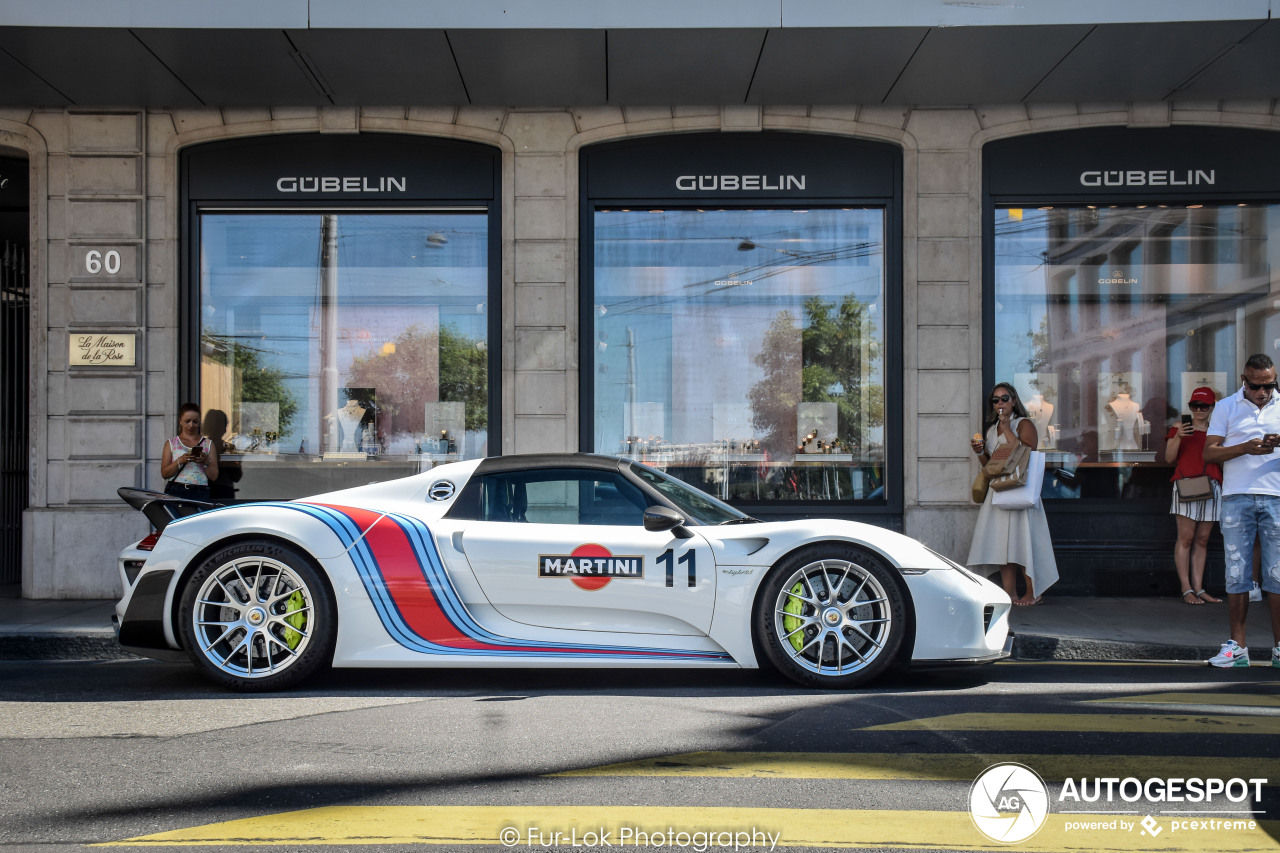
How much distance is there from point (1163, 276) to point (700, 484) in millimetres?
4806

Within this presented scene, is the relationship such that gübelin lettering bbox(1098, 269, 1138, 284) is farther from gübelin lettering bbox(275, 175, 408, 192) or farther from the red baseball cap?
gübelin lettering bbox(275, 175, 408, 192)

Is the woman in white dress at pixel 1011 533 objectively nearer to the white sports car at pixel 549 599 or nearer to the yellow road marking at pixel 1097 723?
the white sports car at pixel 549 599

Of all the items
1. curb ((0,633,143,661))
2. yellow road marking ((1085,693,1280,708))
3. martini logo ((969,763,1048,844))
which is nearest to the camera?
martini logo ((969,763,1048,844))

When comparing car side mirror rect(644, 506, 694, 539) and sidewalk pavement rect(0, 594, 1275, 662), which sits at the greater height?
→ car side mirror rect(644, 506, 694, 539)

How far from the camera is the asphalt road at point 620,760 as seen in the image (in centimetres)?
303

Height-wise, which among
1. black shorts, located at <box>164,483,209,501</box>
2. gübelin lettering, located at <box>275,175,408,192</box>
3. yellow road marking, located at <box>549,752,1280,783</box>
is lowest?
yellow road marking, located at <box>549,752,1280,783</box>

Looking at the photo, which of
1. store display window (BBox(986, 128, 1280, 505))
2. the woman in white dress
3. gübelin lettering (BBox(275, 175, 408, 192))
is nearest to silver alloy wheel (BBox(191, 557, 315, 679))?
gübelin lettering (BBox(275, 175, 408, 192))

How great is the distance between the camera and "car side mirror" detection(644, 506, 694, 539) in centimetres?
502

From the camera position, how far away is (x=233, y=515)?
17.1 feet

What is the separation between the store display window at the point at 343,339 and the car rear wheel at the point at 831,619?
4759 millimetres

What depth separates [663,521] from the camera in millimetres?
5020

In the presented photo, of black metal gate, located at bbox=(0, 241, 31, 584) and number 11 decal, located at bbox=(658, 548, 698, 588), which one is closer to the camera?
number 11 decal, located at bbox=(658, 548, 698, 588)

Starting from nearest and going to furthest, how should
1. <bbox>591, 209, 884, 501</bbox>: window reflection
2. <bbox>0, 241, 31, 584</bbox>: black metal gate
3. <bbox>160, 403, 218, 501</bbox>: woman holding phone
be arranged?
<bbox>160, 403, 218, 501</bbox>: woman holding phone → <bbox>591, 209, 884, 501</bbox>: window reflection → <bbox>0, 241, 31, 584</bbox>: black metal gate

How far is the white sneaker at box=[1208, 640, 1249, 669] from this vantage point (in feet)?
19.3
